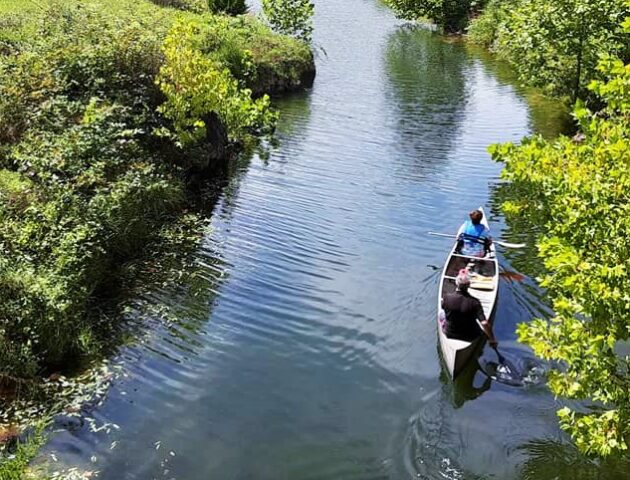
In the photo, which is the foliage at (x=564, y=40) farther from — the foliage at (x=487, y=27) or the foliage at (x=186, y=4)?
the foliage at (x=487, y=27)

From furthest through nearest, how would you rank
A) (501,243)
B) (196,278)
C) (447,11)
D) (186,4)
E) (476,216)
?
(447,11), (186,4), (501,243), (476,216), (196,278)

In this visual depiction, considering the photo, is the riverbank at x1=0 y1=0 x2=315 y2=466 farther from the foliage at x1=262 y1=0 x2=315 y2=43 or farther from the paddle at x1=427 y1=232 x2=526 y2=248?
the foliage at x1=262 y1=0 x2=315 y2=43

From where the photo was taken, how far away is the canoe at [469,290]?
12023 mm

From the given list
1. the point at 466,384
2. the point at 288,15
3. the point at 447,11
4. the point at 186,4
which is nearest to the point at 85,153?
the point at 466,384

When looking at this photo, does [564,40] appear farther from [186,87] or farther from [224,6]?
[224,6]

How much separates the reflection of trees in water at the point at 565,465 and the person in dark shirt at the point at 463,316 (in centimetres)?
249

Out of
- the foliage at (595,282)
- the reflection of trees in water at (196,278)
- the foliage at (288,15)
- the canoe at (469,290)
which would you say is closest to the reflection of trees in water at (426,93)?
the foliage at (288,15)

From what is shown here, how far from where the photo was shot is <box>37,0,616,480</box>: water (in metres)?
10.2

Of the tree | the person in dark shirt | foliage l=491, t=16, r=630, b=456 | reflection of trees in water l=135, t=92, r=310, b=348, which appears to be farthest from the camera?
the tree

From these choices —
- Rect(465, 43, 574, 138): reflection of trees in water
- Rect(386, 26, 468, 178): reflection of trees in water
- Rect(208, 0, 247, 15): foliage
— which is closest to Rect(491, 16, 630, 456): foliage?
Rect(386, 26, 468, 178): reflection of trees in water

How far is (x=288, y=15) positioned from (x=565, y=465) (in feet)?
112

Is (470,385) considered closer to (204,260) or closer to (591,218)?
(591,218)

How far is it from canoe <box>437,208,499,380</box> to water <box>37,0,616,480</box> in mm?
375

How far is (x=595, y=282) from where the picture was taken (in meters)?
7.05
